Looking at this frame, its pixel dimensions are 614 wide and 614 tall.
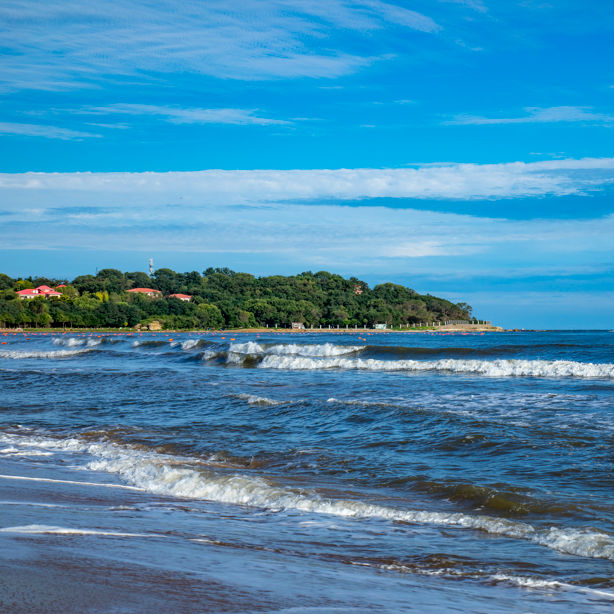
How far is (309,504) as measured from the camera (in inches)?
286

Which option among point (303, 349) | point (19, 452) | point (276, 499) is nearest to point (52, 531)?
point (276, 499)

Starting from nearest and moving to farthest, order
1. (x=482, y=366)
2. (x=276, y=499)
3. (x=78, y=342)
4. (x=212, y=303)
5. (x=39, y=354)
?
(x=276, y=499) < (x=482, y=366) < (x=39, y=354) < (x=78, y=342) < (x=212, y=303)

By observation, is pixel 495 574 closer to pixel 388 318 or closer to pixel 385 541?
pixel 385 541

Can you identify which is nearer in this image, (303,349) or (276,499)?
(276,499)

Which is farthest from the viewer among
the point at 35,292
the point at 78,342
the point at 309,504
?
the point at 35,292

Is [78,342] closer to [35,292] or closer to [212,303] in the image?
[212,303]

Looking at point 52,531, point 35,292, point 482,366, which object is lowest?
point 52,531

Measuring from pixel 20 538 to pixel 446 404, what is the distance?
12.4m

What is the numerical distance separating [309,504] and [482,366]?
22.1 m

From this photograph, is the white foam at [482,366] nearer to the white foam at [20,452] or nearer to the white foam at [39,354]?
the white foam at [39,354]

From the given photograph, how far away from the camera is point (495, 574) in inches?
194

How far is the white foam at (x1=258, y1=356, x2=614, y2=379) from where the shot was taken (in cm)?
2445

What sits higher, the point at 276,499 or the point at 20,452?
the point at 276,499

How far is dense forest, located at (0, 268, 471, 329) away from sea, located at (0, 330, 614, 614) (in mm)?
109916
